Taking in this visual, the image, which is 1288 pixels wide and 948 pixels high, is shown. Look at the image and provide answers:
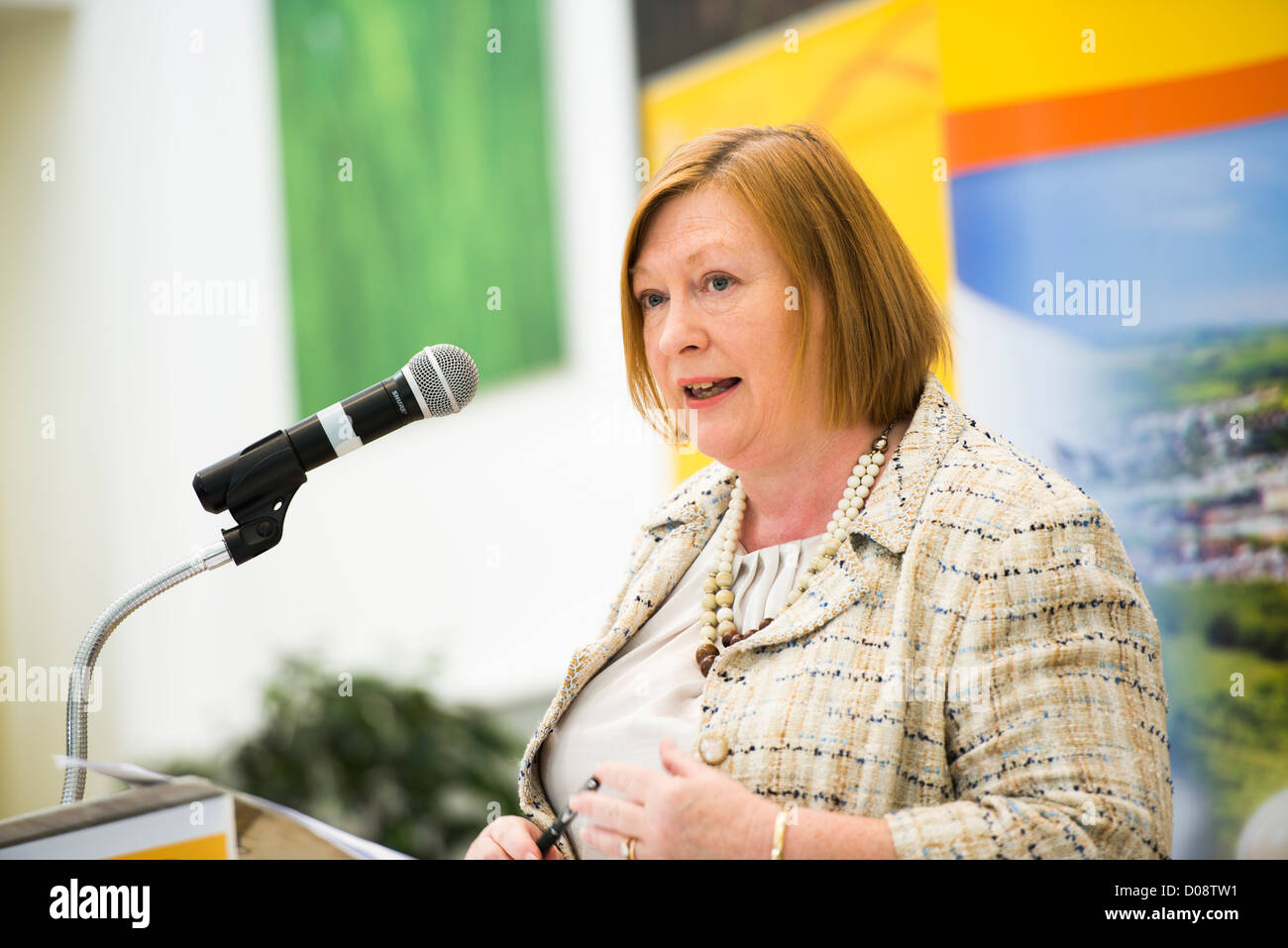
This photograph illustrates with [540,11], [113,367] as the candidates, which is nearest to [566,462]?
[540,11]

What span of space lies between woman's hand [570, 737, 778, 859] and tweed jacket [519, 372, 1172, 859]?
0.11m

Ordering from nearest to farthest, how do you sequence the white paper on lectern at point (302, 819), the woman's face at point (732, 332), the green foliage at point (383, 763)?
1. the white paper on lectern at point (302, 819)
2. the woman's face at point (732, 332)
3. the green foliage at point (383, 763)

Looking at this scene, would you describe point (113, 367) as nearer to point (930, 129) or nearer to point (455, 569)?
point (455, 569)

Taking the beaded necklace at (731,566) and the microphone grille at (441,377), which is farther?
the beaded necklace at (731,566)

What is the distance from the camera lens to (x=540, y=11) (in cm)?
397

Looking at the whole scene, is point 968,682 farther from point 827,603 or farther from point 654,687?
point 654,687

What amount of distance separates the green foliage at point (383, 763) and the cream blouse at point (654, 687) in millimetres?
2218

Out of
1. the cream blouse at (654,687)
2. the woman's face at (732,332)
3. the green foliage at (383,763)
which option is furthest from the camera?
the green foliage at (383,763)

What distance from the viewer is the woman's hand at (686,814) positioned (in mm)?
1159

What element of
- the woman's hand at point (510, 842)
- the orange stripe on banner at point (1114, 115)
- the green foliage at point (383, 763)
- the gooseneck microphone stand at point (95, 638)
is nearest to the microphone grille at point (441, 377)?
the gooseneck microphone stand at point (95, 638)

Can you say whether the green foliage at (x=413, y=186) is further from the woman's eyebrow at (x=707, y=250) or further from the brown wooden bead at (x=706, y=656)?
the brown wooden bead at (x=706, y=656)

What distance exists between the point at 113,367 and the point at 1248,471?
4253mm

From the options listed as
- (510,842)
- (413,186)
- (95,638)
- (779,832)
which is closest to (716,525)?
(510,842)

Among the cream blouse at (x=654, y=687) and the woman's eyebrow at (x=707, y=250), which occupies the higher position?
the woman's eyebrow at (x=707, y=250)
